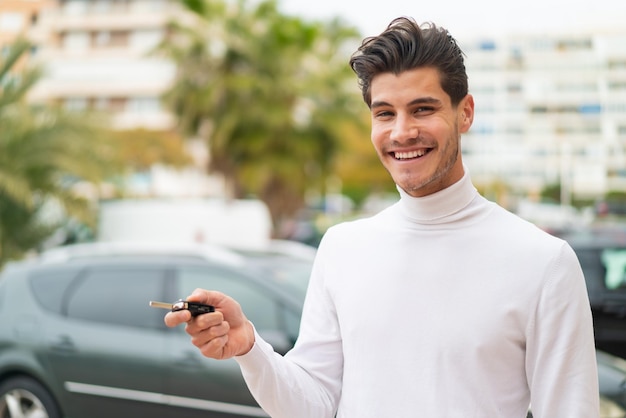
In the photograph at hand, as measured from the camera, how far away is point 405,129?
1758 millimetres

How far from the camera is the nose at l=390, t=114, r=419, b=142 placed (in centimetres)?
175

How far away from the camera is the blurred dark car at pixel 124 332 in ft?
15.5

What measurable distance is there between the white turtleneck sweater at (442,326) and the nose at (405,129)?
0.14 meters

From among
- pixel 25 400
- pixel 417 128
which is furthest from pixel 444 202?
pixel 25 400

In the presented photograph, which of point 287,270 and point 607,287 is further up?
point 287,270

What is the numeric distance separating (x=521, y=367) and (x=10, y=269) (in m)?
4.73

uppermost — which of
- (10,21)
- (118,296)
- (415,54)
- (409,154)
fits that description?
(10,21)

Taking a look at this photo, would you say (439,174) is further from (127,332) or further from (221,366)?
(127,332)

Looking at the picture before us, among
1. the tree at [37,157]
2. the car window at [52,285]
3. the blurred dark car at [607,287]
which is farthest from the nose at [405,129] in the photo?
the tree at [37,157]

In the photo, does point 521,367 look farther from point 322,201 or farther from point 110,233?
point 322,201

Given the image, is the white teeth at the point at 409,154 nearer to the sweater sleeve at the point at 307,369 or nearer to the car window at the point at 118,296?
the sweater sleeve at the point at 307,369

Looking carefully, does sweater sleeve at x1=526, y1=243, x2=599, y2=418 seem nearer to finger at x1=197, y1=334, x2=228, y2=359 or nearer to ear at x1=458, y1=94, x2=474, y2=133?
ear at x1=458, y1=94, x2=474, y2=133

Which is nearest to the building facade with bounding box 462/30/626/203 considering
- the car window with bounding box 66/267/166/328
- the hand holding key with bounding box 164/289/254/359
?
the hand holding key with bounding box 164/289/254/359

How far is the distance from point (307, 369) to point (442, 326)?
0.37 m
